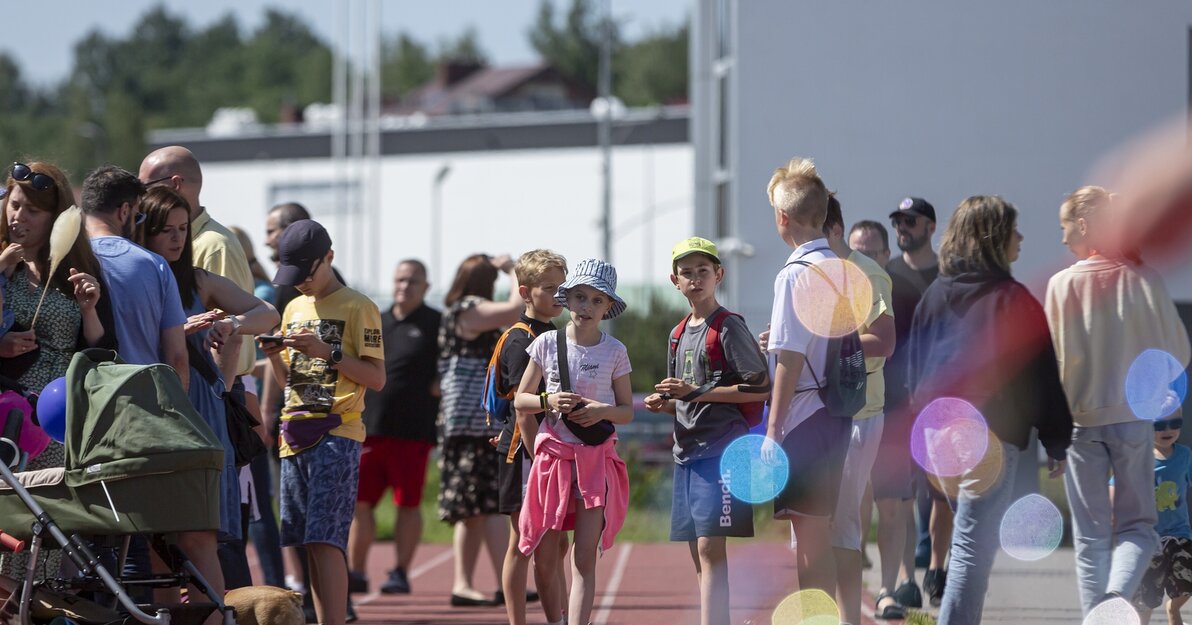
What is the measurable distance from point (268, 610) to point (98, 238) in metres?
1.61

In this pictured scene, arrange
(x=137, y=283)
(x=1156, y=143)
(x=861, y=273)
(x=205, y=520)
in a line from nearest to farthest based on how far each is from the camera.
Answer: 1. (x=1156, y=143)
2. (x=205, y=520)
3. (x=137, y=283)
4. (x=861, y=273)

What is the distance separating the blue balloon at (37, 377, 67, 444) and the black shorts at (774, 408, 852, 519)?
2.75 metres

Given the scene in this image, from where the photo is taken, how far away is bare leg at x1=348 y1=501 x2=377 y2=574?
30.7ft

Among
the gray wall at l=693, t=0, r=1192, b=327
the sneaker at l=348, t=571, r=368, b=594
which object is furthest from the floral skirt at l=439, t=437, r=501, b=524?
the gray wall at l=693, t=0, r=1192, b=327

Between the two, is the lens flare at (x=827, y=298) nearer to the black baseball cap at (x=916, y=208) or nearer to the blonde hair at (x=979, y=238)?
the blonde hair at (x=979, y=238)

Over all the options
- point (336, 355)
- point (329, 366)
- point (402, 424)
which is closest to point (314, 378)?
point (329, 366)

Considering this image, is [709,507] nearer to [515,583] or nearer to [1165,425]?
[515,583]

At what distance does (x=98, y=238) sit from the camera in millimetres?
5891

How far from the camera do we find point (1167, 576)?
689 cm

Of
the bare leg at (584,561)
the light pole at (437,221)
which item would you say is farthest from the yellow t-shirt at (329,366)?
the light pole at (437,221)

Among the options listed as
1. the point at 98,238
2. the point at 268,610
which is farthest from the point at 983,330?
the point at 98,238

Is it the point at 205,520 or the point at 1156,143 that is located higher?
the point at 1156,143

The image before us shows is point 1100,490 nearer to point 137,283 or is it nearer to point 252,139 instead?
point 137,283

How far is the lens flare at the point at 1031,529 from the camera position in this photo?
10.3 meters
